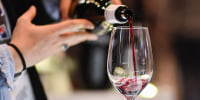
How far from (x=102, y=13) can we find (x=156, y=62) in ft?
8.14

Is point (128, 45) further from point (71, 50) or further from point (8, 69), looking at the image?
point (71, 50)

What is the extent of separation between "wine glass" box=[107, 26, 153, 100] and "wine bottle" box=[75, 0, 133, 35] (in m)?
0.06

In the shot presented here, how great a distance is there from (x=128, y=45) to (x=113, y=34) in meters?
0.05

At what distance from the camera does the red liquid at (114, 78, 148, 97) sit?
0.59m

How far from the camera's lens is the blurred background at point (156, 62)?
2.38 m

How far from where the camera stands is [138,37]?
594 mm

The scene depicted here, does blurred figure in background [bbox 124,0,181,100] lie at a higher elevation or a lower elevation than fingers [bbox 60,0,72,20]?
lower

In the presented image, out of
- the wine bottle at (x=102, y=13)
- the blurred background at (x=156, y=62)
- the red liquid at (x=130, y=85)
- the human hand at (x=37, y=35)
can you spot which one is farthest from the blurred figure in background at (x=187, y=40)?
the red liquid at (x=130, y=85)

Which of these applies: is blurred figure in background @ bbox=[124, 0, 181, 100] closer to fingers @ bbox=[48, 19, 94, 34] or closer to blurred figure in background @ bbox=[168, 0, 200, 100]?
blurred figure in background @ bbox=[168, 0, 200, 100]

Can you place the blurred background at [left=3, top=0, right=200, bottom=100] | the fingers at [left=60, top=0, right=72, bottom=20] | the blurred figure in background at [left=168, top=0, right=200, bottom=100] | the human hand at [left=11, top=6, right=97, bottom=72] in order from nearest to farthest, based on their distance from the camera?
the human hand at [left=11, top=6, right=97, bottom=72] → the fingers at [left=60, top=0, right=72, bottom=20] → the blurred background at [left=3, top=0, right=200, bottom=100] → the blurred figure in background at [left=168, top=0, right=200, bottom=100]

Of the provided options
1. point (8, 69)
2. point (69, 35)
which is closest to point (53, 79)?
point (69, 35)

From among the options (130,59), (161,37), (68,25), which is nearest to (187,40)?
(161,37)

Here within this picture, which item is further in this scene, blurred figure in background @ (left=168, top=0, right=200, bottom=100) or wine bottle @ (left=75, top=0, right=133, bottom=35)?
blurred figure in background @ (left=168, top=0, right=200, bottom=100)

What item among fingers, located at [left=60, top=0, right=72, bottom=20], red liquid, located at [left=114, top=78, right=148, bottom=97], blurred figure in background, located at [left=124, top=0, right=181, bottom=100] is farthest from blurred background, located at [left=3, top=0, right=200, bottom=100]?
red liquid, located at [left=114, top=78, right=148, bottom=97]
